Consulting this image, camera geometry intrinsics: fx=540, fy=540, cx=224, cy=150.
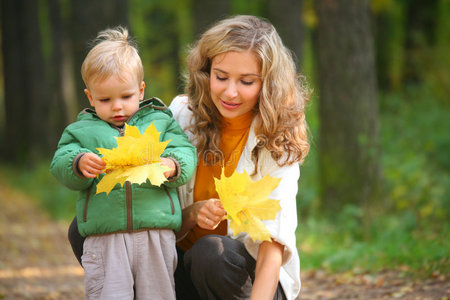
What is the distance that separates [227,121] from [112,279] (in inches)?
41.6

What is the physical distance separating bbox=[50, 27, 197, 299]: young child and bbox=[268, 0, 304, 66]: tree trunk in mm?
6963

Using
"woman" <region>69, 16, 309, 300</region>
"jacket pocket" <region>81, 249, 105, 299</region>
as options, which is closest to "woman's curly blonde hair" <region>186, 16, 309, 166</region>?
"woman" <region>69, 16, 309, 300</region>

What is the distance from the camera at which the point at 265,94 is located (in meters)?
2.77

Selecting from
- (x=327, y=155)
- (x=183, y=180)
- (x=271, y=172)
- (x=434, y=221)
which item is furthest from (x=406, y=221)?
(x=183, y=180)

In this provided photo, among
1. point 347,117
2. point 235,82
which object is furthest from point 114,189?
point 347,117

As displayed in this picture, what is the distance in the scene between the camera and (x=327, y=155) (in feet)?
19.1

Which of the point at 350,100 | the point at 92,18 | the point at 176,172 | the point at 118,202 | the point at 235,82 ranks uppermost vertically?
the point at 92,18

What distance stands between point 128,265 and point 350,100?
12.0 ft

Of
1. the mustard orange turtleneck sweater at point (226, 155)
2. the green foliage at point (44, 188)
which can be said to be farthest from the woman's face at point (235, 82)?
the green foliage at point (44, 188)

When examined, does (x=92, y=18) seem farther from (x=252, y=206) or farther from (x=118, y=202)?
(x=252, y=206)

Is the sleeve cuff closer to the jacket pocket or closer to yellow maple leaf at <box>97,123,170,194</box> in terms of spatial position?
yellow maple leaf at <box>97,123,170,194</box>

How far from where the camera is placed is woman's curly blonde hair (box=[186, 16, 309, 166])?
2.77 m

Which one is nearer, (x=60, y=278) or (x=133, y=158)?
(x=133, y=158)

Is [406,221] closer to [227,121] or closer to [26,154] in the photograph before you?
[227,121]
